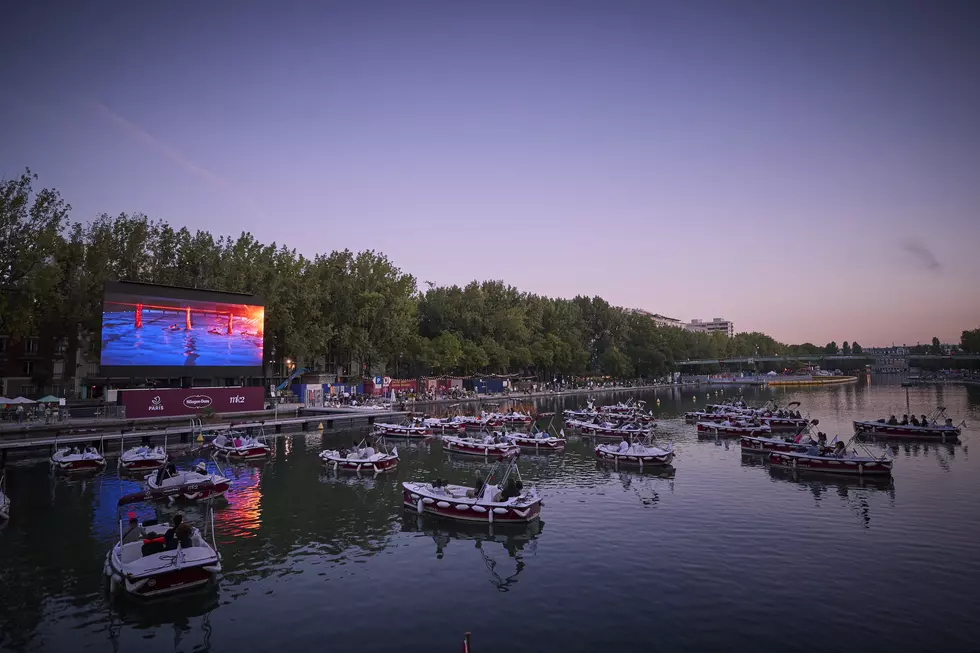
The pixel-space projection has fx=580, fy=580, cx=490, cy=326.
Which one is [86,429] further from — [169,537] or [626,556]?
[626,556]

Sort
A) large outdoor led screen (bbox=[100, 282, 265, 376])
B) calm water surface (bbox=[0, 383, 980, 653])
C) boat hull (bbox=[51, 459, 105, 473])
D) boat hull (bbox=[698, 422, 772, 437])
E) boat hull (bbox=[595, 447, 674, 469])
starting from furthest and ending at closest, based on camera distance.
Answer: boat hull (bbox=[698, 422, 772, 437])
large outdoor led screen (bbox=[100, 282, 265, 376])
boat hull (bbox=[595, 447, 674, 469])
boat hull (bbox=[51, 459, 105, 473])
calm water surface (bbox=[0, 383, 980, 653])

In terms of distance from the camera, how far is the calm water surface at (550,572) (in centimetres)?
1608

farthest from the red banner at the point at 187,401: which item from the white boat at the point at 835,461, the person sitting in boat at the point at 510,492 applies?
the white boat at the point at 835,461

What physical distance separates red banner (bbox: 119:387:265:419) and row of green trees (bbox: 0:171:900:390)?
12197mm

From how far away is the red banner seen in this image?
5562 cm

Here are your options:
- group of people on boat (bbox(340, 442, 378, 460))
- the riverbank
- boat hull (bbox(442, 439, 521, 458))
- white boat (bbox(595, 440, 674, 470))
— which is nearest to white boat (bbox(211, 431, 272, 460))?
group of people on boat (bbox(340, 442, 378, 460))

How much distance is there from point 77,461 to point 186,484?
13.7 meters

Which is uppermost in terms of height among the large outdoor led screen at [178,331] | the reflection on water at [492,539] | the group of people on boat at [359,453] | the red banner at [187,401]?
the large outdoor led screen at [178,331]

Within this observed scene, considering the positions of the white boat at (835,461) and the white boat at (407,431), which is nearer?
the white boat at (835,461)

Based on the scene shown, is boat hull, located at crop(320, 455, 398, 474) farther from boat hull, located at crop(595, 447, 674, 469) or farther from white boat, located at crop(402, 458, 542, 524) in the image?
boat hull, located at crop(595, 447, 674, 469)

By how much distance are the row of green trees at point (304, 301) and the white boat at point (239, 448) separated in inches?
882

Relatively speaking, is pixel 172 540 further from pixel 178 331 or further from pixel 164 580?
pixel 178 331

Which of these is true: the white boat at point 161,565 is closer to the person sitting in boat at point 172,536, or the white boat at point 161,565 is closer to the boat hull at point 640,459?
the person sitting in boat at point 172,536

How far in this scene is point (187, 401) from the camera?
192 ft
